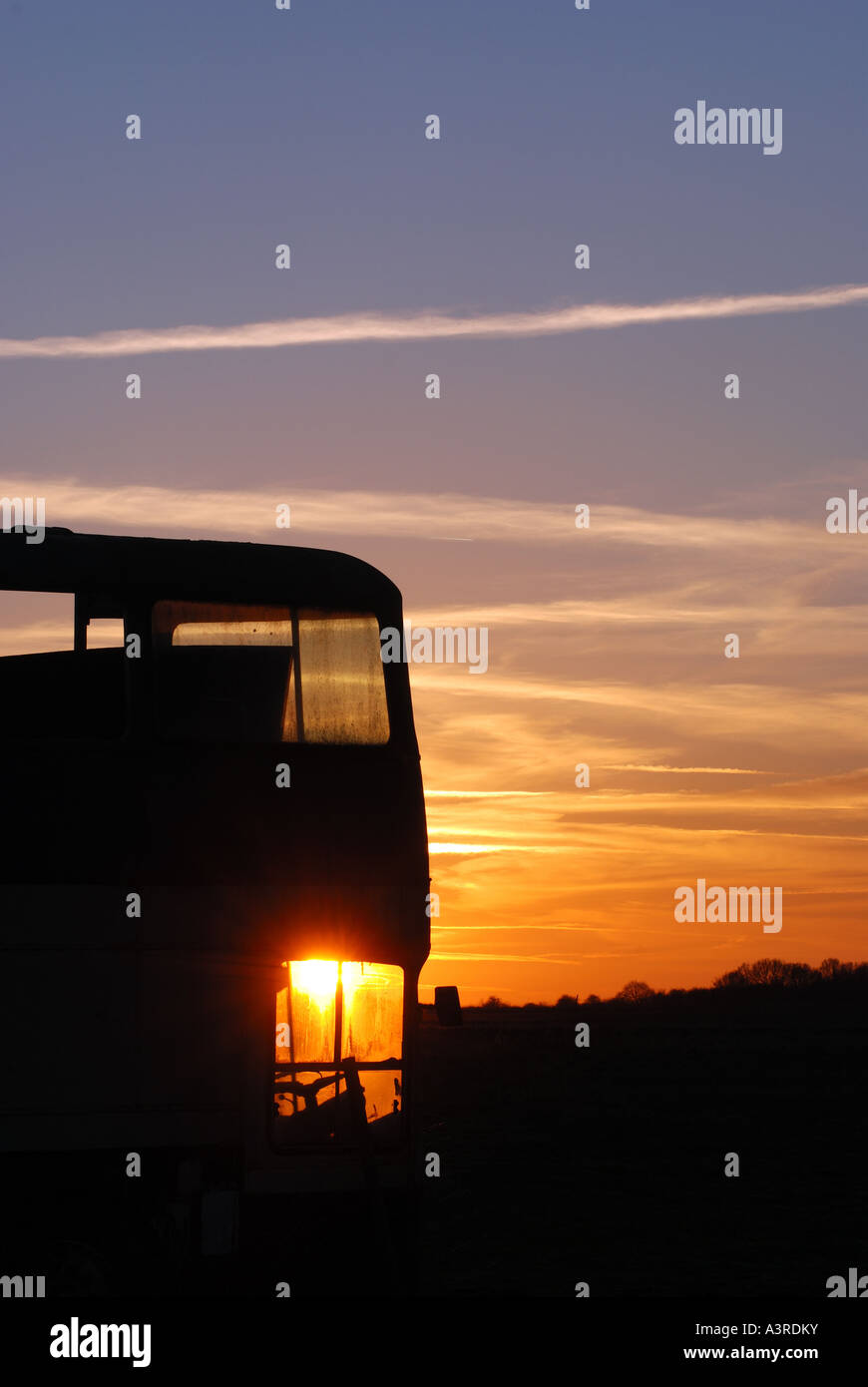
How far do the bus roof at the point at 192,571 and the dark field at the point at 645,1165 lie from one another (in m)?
2.95

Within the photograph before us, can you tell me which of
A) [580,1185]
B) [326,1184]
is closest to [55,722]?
[326,1184]

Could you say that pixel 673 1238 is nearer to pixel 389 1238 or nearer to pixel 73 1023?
pixel 389 1238

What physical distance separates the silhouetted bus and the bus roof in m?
0.03

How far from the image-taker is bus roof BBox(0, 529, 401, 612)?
11.1 m

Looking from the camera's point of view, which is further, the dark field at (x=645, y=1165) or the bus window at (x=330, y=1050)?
the dark field at (x=645, y=1165)

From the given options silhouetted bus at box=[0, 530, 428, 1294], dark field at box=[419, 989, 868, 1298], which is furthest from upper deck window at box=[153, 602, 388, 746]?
dark field at box=[419, 989, 868, 1298]

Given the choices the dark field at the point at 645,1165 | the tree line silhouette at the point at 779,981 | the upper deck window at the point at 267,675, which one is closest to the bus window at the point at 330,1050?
the dark field at the point at 645,1165

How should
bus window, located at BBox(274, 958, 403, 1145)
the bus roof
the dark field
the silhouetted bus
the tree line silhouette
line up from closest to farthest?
the silhouetted bus, bus window, located at BBox(274, 958, 403, 1145), the bus roof, the dark field, the tree line silhouette

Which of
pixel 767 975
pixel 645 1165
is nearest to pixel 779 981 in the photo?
pixel 767 975

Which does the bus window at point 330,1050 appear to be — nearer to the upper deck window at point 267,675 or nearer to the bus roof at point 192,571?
the upper deck window at point 267,675

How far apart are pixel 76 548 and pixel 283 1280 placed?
16.2ft

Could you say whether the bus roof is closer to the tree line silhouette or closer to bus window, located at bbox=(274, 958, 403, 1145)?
bus window, located at bbox=(274, 958, 403, 1145)

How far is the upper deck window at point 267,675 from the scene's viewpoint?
35.6ft
